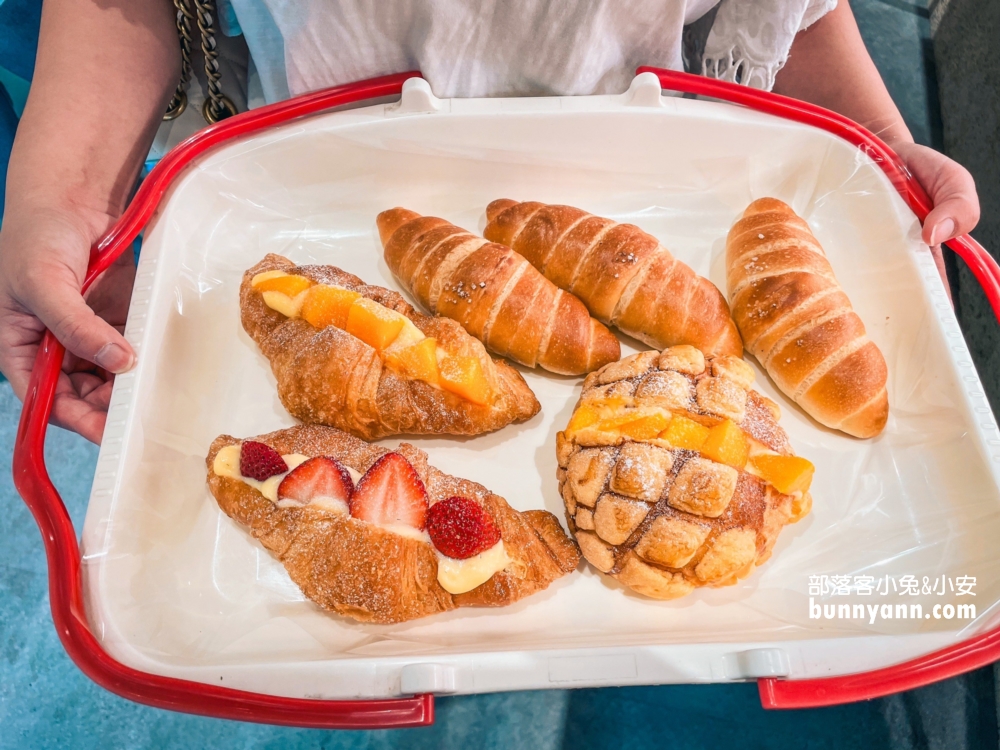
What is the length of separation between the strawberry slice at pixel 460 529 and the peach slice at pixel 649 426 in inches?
13.6

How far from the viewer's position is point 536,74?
1.70 metres

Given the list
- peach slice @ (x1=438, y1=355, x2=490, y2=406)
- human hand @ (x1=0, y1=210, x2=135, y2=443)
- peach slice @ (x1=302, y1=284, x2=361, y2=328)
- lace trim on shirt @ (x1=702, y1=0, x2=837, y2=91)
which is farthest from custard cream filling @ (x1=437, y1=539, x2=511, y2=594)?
lace trim on shirt @ (x1=702, y1=0, x2=837, y2=91)

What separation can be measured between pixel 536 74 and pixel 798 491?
1.24 m

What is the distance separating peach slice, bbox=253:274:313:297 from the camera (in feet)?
4.88

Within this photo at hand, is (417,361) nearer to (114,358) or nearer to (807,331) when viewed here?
(114,358)

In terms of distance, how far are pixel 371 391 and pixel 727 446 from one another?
Result: 0.76 meters

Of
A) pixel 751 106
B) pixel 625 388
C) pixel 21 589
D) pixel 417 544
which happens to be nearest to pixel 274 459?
pixel 417 544

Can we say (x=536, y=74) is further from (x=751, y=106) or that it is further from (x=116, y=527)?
(x=116, y=527)

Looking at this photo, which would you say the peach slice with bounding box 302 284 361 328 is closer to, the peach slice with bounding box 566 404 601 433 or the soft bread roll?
the peach slice with bounding box 566 404 601 433

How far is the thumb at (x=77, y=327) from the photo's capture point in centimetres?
129

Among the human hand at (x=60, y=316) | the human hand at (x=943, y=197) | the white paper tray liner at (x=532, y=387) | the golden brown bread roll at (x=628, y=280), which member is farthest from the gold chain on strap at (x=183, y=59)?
the human hand at (x=943, y=197)

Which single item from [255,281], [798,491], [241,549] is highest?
[798,491]

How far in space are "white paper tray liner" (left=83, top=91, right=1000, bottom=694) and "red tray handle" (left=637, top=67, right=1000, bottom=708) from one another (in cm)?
4

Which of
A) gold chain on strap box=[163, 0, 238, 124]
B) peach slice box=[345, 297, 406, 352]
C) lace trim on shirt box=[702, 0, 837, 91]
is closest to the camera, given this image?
peach slice box=[345, 297, 406, 352]
